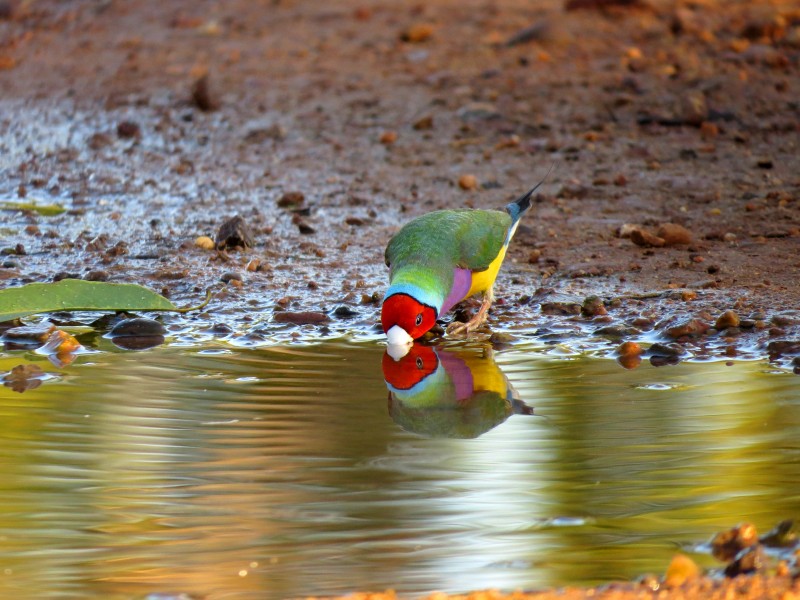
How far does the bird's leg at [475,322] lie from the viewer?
17.0 ft

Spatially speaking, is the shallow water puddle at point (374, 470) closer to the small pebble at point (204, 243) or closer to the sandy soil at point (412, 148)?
the sandy soil at point (412, 148)

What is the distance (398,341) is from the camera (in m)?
4.75

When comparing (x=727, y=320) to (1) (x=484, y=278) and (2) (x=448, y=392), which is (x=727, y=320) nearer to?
(1) (x=484, y=278)

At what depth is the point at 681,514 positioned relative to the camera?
10.2 ft

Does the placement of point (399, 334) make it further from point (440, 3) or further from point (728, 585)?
point (440, 3)

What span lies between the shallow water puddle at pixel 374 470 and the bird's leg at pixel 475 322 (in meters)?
0.39

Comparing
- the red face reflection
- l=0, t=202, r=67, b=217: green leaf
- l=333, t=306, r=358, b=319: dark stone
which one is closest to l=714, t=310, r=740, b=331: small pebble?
the red face reflection

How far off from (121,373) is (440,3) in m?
7.13

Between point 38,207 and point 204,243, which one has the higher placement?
point 38,207

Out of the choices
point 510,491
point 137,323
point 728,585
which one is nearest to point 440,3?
point 137,323

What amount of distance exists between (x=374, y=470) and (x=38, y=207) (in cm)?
435

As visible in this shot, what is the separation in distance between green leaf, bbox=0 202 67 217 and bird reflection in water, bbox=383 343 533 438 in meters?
3.06

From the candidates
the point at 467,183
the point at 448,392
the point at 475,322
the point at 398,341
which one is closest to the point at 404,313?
the point at 398,341

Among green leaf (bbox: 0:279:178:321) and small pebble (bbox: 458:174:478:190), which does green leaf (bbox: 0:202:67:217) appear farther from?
small pebble (bbox: 458:174:478:190)
